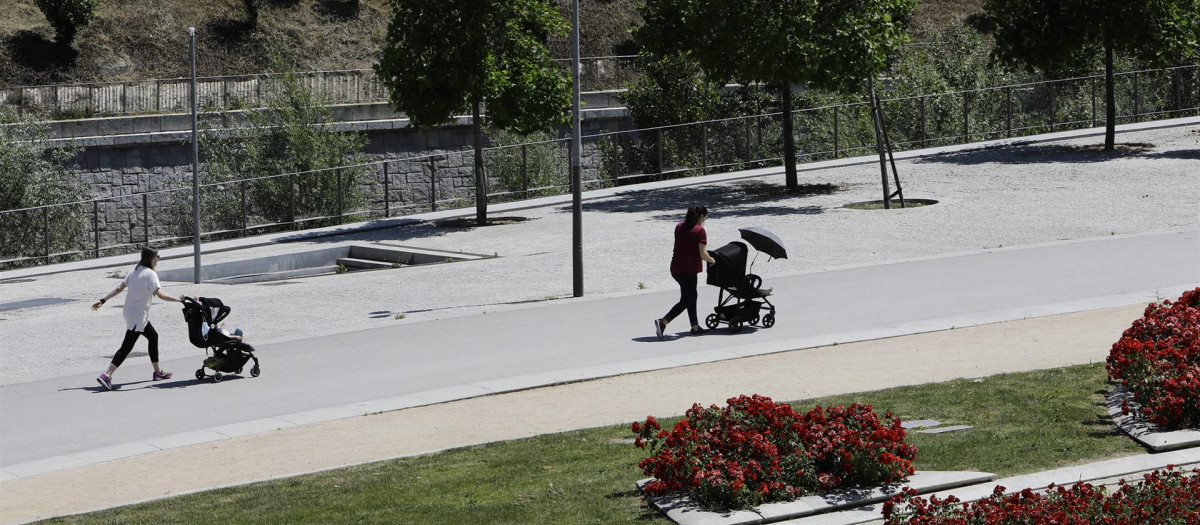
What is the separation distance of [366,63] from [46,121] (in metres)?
17.2

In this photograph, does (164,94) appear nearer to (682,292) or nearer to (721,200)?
(721,200)

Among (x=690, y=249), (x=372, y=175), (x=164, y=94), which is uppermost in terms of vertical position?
(x=164, y=94)

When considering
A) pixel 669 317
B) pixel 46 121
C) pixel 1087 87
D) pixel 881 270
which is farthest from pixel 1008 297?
pixel 46 121

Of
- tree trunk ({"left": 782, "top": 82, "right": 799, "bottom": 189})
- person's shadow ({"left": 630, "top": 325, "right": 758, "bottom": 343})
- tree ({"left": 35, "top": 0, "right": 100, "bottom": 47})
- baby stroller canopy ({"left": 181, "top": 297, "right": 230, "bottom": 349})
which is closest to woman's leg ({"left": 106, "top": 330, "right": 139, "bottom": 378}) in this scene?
baby stroller canopy ({"left": 181, "top": 297, "right": 230, "bottom": 349})

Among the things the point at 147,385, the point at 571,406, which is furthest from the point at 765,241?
the point at 147,385

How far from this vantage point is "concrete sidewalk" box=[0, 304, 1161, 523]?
10.4 meters

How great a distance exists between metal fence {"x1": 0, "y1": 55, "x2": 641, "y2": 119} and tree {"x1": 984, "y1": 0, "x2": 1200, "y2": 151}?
53.3 feet

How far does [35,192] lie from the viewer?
31938 mm

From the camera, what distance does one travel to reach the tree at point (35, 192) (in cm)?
2738

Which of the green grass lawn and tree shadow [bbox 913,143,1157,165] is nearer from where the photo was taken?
the green grass lawn

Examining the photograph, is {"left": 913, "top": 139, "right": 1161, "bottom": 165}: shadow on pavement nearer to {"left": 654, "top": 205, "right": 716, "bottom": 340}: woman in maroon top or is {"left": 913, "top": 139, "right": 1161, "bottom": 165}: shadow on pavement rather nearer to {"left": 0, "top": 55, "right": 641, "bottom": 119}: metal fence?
{"left": 0, "top": 55, "right": 641, "bottom": 119}: metal fence

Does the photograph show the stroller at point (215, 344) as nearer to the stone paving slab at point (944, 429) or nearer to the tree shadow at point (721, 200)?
the stone paving slab at point (944, 429)

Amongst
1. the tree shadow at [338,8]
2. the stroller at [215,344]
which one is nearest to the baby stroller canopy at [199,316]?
the stroller at [215,344]

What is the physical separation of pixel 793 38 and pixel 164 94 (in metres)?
21.7
